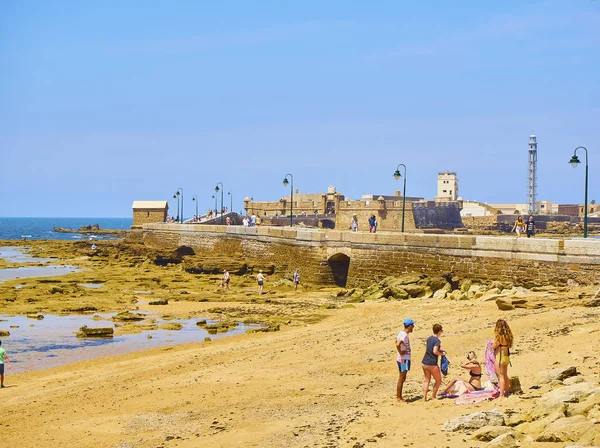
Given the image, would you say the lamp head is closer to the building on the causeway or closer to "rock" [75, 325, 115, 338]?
"rock" [75, 325, 115, 338]

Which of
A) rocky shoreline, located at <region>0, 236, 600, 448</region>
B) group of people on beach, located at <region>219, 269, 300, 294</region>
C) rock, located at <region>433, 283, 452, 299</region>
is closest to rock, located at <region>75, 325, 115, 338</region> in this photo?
rocky shoreline, located at <region>0, 236, 600, 448</region>

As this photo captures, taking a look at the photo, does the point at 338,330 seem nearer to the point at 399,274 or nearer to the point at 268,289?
the point at 399,274

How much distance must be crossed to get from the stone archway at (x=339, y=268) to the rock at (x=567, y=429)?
2524cm

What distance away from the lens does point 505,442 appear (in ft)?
26.6

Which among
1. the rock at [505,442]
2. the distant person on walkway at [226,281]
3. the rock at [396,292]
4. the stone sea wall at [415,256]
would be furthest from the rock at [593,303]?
the distant person on walkway at [226,281]

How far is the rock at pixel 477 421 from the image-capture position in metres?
8.99

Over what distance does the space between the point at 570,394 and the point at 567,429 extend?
1.20 meters

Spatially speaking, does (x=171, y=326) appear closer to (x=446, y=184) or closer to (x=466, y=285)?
Answer: (x=466, y=285)

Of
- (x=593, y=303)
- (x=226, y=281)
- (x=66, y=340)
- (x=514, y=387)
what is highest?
(x=593, y=303)

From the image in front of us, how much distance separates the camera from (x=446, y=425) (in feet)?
30.5

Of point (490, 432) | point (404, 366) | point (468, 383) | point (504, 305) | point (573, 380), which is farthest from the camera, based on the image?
point (504, 305)

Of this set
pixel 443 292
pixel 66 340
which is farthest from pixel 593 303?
pixel 66 340

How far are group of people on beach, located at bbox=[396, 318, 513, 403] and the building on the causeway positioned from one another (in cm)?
6084

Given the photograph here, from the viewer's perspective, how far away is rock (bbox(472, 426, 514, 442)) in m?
8.57
